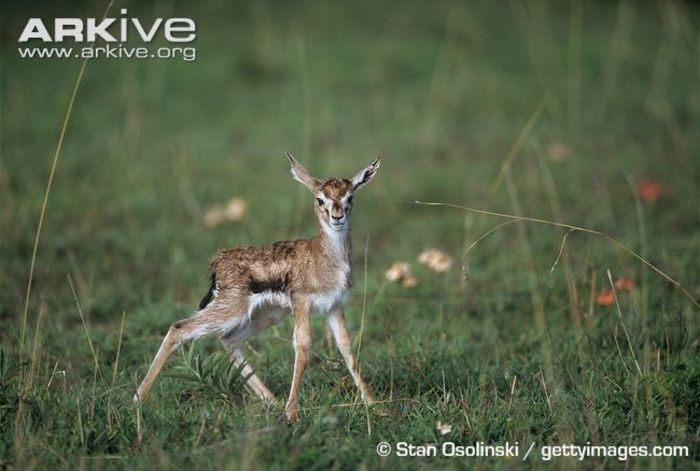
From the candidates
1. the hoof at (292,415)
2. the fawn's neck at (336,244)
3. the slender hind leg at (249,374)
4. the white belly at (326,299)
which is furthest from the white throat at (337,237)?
the hoof at (292,415)

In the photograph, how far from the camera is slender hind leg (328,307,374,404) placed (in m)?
5.76

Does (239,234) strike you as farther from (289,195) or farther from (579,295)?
(579,295)

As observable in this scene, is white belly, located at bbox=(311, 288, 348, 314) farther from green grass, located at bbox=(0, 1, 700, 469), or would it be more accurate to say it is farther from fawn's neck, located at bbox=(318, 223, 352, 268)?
green grass, located at bbox=(0, 1, 700, 469)

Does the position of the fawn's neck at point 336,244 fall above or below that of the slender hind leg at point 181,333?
above

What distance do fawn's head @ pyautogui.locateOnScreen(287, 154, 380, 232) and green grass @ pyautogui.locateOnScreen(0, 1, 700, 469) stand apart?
946 millimetres

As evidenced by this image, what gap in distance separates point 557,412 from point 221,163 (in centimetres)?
725

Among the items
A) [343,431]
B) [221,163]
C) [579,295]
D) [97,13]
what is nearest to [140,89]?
[97,13]

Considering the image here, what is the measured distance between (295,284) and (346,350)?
536 mm

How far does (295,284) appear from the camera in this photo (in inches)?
234

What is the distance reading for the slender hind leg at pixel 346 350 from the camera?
18.9 feet

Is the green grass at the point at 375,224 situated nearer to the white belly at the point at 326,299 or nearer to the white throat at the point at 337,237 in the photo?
the white belly at the point at 326,299

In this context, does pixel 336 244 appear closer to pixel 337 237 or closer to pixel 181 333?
pixel 337 237

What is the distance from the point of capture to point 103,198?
35.0 ft

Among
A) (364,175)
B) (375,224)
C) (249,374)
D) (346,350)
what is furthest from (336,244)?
(375,224)
